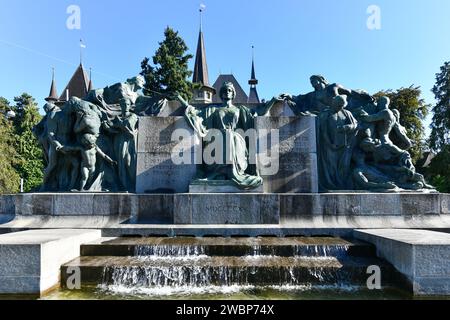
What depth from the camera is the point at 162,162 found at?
34.4 ft

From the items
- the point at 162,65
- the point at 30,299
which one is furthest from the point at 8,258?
the point at 162,65

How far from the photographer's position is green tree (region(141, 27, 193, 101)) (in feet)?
108

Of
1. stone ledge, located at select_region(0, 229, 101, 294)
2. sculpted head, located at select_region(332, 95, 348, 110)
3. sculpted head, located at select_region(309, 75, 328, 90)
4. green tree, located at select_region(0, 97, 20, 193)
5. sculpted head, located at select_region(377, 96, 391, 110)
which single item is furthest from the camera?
green tree, located at select_region(0, 97, 20, 193)

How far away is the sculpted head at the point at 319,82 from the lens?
11648 mm

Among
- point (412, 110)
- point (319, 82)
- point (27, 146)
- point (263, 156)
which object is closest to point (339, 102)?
point (319, 82)

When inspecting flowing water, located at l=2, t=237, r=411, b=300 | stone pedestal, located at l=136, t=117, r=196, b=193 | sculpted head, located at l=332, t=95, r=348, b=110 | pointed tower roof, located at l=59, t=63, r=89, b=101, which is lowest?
flowing water, located at l=2, t=237, r=411, b=300

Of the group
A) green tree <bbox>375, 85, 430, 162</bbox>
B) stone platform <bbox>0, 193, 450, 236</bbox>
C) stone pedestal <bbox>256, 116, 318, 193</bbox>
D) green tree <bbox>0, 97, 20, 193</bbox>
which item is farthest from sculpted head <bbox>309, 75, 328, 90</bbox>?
green tree <bbox>0, 97, 20, 193</bbox>

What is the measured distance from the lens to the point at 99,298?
5.54m

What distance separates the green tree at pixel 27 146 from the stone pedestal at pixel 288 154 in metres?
27.5

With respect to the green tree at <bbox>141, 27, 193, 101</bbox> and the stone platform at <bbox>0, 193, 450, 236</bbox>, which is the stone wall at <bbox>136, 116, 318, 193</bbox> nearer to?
the stone platform at <bbox>0, 193, 450, 236</bbox>

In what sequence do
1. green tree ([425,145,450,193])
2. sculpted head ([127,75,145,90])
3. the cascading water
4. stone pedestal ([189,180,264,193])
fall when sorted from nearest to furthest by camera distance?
the cascading water < stone pedestal ([189,180,264,193]) < sculpted head ([127,75,145,90]) < green tree ([425,145,450,193])

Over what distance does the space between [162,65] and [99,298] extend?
3048 cm

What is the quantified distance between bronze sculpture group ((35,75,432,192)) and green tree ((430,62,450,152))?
24.5m
